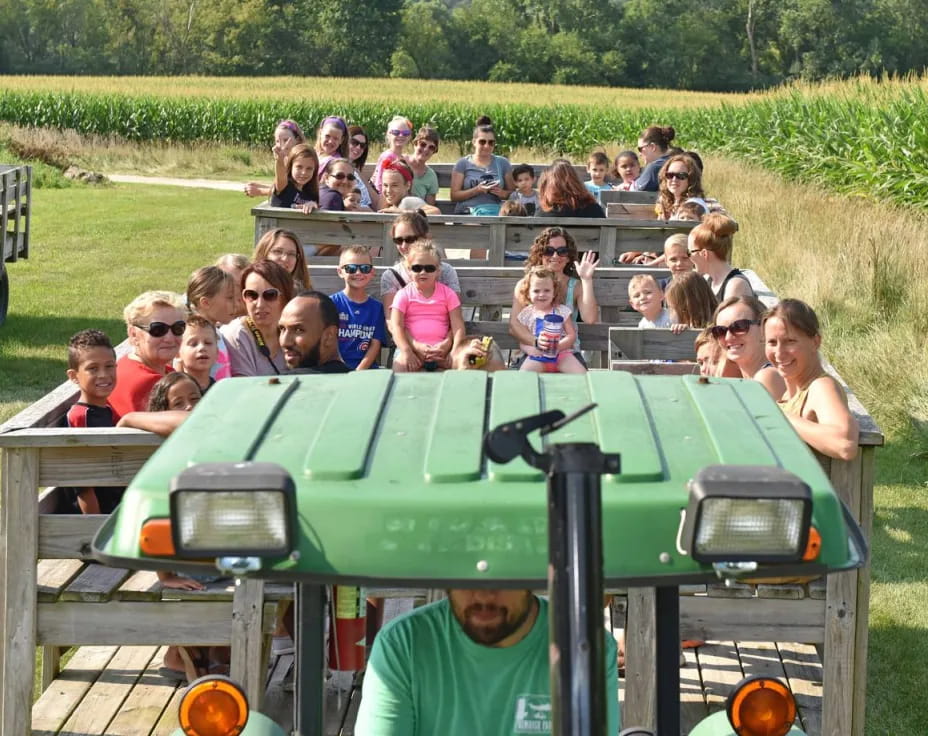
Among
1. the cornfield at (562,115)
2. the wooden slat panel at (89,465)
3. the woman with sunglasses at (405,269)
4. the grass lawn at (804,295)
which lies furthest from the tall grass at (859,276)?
the wooden slat panel at (89,465)

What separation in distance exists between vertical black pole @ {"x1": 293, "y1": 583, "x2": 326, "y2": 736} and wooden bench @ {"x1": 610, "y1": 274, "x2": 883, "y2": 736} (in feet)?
6.11

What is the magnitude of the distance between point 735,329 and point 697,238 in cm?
191

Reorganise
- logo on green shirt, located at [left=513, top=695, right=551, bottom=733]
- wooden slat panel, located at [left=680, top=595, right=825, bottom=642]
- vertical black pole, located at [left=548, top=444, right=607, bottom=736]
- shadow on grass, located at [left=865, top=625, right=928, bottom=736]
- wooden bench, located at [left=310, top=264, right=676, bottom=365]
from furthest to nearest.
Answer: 1. wooden bench, located at [left=310, top=264, right=676, bottom=365]
2. shadow on grass, located at [left=865, top=625, right=928, bottom=736]
3. wooden slat panel, located at [left=680, top=595, right=825, bottom=642]
4. logo on green shirt, located at [left=513, top=695, right=551, bottom=733]
5. vertical black pole, located at [left=548, top=444, right=607, bottom=736]

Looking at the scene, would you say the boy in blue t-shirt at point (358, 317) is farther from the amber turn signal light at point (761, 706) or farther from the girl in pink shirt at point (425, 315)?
the amber turn signal light at point (761, 706)

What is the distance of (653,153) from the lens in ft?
42.5

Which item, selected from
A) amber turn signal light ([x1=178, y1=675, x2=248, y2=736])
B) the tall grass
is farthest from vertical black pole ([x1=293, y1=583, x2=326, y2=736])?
the tall grass

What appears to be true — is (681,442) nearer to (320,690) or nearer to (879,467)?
(320,690)

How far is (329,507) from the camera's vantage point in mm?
2326

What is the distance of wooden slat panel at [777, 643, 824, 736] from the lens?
5.44 meters

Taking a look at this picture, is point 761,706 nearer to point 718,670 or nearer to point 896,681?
point 718,670

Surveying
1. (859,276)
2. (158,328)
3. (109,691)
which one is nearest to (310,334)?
(158,328)

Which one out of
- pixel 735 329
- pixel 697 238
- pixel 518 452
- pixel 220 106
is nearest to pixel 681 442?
pixel 518 452

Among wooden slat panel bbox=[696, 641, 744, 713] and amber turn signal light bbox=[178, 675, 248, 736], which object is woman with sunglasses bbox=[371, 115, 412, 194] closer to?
wooden slat panel bbox=[696, 641, 744, 713]

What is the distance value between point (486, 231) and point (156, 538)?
7871mm
